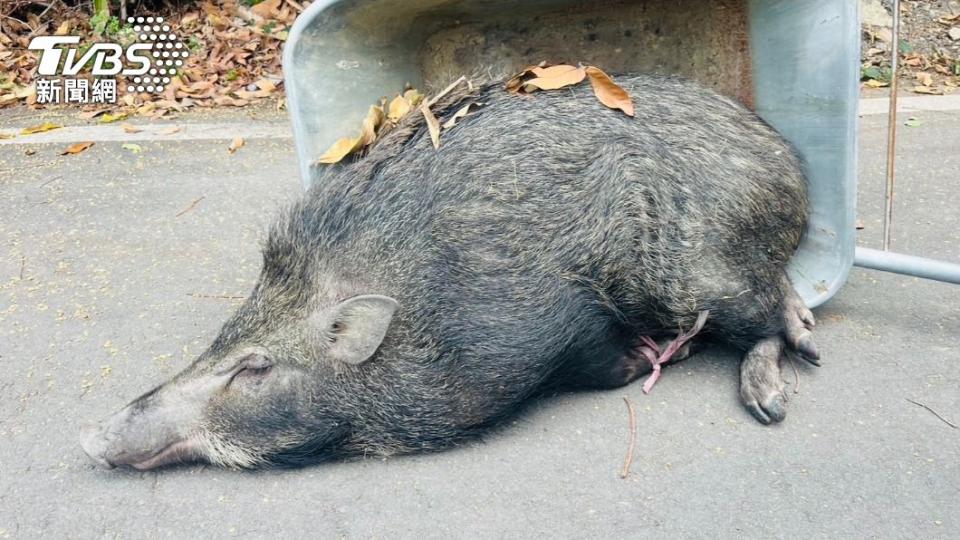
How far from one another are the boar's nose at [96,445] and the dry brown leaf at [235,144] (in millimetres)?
3015

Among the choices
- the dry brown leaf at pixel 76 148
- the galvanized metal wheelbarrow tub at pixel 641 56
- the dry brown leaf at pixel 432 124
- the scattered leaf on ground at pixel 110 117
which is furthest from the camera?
the scattered leaf on ground at pixel 110 117

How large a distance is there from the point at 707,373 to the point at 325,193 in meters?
1.51

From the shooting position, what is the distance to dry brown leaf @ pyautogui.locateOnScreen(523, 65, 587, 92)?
309 centimetres

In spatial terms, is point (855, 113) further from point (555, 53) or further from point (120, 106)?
point (120, 106)

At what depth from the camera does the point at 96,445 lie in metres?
2.65

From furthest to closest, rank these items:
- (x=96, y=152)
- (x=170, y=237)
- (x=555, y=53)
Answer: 1. (x=96, y=152)
2. (x=170, y=237)
3. (x=555, y=53)

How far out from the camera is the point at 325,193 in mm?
2889

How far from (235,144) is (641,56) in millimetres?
2905

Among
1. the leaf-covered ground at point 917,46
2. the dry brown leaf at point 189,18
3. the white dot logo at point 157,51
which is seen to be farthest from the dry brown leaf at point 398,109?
the dry brown leaf at point 189,18

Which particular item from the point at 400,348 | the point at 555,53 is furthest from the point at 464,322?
the point at 555,53

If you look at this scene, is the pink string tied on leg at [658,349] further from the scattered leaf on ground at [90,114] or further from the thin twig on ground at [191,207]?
the scattered leaf on ground at [90,114]

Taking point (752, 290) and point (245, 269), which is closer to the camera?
point (752, 290)

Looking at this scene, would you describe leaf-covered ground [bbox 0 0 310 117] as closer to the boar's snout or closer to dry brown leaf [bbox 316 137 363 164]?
Result: dry brown leaf [bbox 316 137 363 164]

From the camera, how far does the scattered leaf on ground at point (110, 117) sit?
19.9 ft
